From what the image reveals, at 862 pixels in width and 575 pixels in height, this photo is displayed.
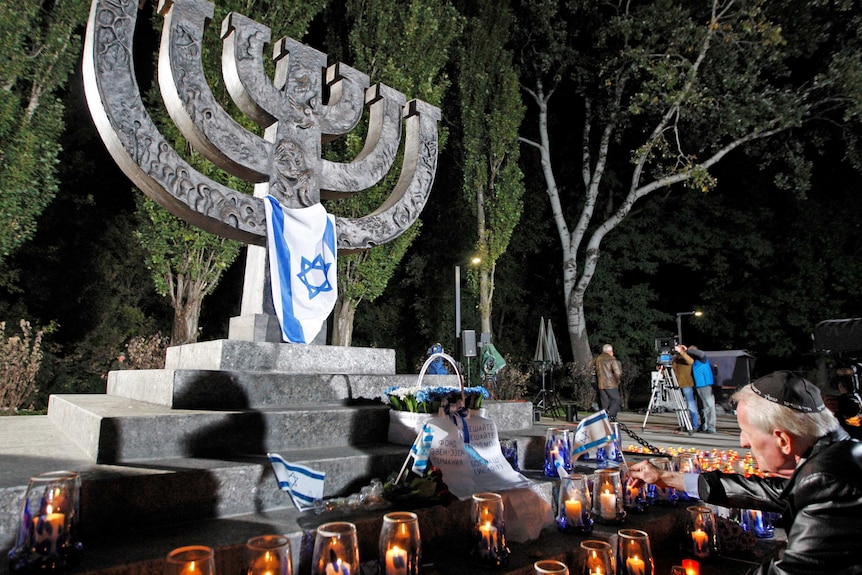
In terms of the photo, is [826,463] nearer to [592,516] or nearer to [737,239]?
[592,516]

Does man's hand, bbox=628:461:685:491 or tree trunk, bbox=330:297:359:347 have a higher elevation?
tree trunk, bbox=330:297:359:347

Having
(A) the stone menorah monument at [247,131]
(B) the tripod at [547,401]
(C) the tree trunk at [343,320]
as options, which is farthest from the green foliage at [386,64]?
(A) the stone menorah monument at [247,131]

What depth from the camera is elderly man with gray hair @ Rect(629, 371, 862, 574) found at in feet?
4.06

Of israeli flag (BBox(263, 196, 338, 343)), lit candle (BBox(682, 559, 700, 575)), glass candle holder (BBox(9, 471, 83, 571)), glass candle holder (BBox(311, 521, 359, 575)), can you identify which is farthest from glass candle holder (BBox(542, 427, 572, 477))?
glass candle holder (BBox(9, 471, 83, 571))

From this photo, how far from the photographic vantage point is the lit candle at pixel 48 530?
1419 millimetres

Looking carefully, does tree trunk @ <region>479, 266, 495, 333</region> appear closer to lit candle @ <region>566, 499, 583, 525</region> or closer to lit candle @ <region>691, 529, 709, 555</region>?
lit candle @ <region>691, 529, 709, 555</region>

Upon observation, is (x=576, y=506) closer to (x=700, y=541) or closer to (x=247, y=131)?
(x=700, y=541)

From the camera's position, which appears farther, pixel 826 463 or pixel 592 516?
pixel 592 516

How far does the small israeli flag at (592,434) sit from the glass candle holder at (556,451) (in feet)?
0.45

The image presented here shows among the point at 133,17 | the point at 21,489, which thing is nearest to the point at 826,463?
the point at 21,489

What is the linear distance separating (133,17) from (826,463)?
14.3 feet

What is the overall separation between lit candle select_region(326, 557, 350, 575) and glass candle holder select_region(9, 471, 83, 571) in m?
0.75

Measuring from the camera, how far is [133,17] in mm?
3408

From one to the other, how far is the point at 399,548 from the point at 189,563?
0.63 meters
